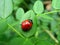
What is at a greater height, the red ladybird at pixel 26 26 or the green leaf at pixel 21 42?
the red ladybird at pixel 26 26

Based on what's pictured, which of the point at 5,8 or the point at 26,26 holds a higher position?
the point at 5,8

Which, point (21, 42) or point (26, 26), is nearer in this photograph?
point (21, 42)

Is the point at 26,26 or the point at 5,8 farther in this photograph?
the point at 26,26

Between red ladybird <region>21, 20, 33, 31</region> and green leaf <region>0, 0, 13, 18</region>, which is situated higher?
green leaf <region>0, 0, 13, 18</region>

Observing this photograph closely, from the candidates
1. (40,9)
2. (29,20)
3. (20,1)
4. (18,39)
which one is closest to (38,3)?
(40,9)

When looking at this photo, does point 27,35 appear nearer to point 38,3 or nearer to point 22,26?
point 22,26

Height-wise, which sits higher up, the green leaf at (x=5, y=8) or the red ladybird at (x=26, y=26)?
the green leaf at (x=5, y=8)

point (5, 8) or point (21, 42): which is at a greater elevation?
point (5, 8)

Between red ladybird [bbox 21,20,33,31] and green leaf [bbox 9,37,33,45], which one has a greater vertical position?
red ladybird [bbox 21,20,33,31]

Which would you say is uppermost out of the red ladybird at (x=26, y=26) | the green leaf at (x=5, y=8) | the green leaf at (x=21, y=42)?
the green leaf at (x=5, y=8)

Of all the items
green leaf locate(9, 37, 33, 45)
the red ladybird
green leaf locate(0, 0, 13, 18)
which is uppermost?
green leaf locate(0, 0, 13, 18)
